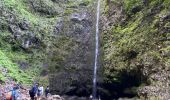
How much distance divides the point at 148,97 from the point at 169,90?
1.25 meters

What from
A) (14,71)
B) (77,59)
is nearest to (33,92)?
(14,71)

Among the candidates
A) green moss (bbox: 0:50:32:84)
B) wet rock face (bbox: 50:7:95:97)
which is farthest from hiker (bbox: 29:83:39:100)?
green moss (bbox: 0:50:32:84)

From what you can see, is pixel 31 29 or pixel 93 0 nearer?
pixel 31 29

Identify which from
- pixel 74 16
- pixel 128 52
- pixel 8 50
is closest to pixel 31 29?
pixel 8 50

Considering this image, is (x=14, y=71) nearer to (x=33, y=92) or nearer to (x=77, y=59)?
(x=77, y=59)

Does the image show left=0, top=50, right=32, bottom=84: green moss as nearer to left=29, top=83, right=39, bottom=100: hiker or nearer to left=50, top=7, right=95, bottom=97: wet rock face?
left=50, top=7, right=95, bottom=97: wet rock face

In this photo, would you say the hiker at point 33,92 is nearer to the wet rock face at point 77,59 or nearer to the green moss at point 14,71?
the wet rock face at point 77,59

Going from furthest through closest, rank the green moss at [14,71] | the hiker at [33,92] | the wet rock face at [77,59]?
the green moss at [14,71], the wet rock face at [77,59], the hiker at [33,92]

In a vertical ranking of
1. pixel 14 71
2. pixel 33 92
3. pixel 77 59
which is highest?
pixel 77 59

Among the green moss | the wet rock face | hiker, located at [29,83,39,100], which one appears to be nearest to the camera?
hiker, located at [29,83,39,100]

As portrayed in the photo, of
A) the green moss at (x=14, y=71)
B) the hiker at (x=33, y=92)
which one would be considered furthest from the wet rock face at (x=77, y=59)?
the hiker at (x=33, y=92)

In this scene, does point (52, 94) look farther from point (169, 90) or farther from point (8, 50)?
point (169, 90)

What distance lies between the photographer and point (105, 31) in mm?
28797

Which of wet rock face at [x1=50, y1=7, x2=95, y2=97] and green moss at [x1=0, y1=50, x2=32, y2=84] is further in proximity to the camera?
green moss at [x1=0, y1=50, x2=32, y2=84]
